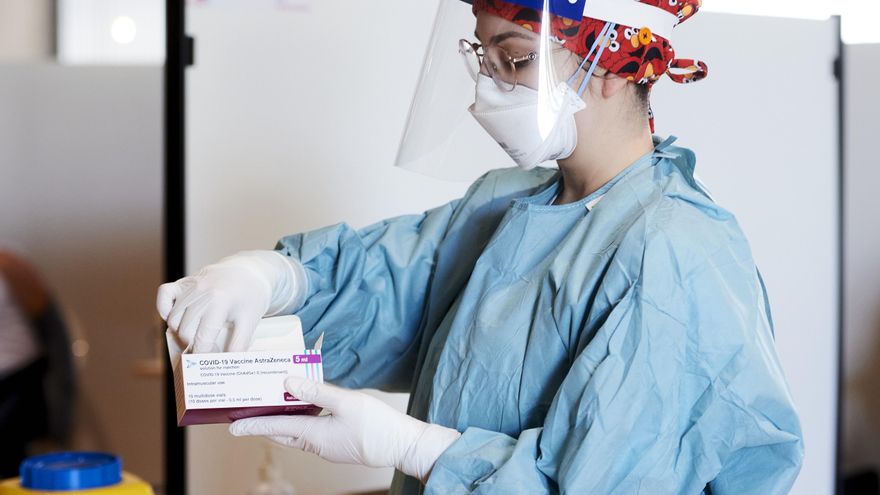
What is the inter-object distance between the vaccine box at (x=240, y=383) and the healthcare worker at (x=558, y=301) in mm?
25

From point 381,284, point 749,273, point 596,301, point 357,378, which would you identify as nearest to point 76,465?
point 357,378

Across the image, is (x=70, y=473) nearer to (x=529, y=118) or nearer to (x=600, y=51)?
(x=529, y=118)

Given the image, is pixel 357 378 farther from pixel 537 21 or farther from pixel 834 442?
pixel 834 442

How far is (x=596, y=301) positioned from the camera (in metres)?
1.01

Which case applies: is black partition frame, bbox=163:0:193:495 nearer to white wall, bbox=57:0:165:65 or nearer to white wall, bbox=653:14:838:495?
white wall, bbox=653:14:838:495

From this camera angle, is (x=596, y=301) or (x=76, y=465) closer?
(x=596, y=301)

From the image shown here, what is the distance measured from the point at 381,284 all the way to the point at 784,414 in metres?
0.57

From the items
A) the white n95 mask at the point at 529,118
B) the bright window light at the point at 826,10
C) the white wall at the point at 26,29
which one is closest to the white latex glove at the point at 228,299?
the white n95 mask at the point at 529,118

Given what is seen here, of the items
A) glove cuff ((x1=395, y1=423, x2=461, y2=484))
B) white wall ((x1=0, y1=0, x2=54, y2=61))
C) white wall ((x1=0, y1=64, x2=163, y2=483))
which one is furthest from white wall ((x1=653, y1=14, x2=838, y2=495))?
white wall ((x1=0, y1=0, x2=54, y2=61))

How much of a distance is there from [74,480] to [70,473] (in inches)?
0.6

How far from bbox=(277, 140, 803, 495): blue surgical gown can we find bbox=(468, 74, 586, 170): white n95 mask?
7 centimetres

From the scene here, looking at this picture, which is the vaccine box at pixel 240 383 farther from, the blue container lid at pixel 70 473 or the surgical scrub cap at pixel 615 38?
the blue container lid at pixel 70 473

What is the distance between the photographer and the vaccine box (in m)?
1.01

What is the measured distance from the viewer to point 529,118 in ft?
3.71
